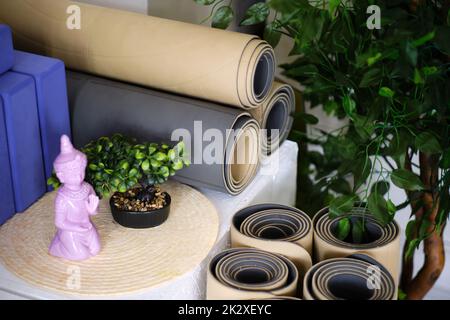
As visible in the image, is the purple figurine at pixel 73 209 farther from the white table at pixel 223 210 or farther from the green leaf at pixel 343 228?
the green leaf at pixel 343 228

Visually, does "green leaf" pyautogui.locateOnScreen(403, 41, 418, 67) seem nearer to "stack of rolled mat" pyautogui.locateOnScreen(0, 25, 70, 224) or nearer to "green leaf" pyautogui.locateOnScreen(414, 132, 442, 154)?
"green leaf" pyautogui.locateOnScreen(414, 132, 442, 154)

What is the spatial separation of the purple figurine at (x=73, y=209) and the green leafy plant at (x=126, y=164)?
0.04 metres

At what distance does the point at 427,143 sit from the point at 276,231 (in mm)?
336

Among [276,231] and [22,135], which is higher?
[22,135]

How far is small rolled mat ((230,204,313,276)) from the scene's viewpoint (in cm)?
139

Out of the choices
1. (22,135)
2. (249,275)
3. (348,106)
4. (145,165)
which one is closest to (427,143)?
(348,106)

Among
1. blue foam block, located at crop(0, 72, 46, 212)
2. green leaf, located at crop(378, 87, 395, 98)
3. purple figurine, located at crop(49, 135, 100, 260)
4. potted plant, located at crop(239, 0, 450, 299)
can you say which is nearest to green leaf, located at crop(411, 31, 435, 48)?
potted plant, located at crop(239, 0, 450, 299)

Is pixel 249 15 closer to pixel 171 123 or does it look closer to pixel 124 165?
pixel 171 123

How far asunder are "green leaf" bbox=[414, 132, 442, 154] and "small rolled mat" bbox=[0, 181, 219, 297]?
0.42 metres

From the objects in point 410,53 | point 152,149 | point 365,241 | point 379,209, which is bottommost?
point 365,241

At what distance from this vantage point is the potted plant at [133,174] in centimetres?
138

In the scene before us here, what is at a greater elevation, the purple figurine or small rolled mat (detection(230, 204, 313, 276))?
the purple figurine

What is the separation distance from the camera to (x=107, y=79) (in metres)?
1.62

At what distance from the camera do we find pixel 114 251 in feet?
4.55
